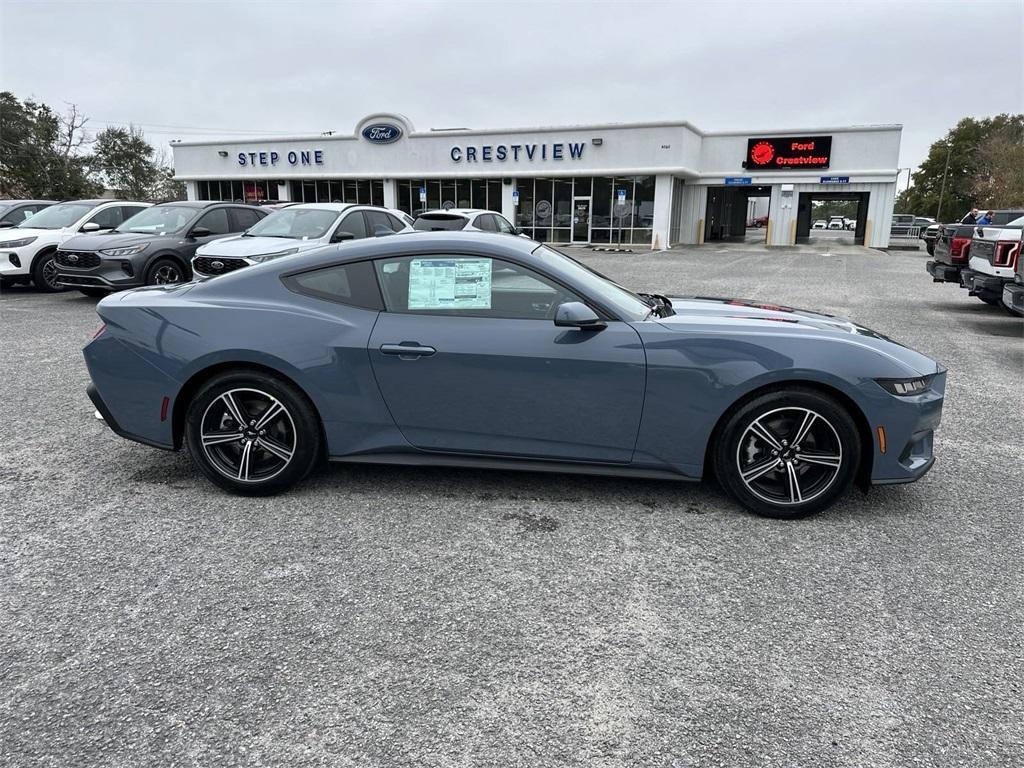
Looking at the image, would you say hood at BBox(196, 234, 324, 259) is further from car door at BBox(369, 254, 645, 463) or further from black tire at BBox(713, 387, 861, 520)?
black tire at BBox(713, 387, 861, 520)

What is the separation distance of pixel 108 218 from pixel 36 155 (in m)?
47.2

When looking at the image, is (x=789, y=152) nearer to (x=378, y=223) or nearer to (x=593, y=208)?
(x=593, y=208)

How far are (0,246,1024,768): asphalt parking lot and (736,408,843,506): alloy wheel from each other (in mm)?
190

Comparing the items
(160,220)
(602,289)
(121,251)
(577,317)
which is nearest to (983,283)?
(602,289)

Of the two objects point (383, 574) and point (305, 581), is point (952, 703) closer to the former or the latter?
point (383, 574)

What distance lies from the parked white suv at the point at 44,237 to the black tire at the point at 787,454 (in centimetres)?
1193

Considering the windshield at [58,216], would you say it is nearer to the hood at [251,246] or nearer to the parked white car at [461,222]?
the hood at [251,246]

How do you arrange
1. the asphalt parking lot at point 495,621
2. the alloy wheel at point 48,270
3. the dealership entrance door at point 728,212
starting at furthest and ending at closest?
the dealership entrance door at point 728,212
the alloy wheel at point 48,270
the asphalt parking lot at point 495,621

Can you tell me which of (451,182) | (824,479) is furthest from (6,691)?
Result: (451,182)

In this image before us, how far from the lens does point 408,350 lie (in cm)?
380

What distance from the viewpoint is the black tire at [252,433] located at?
3.92 metres

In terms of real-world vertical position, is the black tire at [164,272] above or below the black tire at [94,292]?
above

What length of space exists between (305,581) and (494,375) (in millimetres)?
1359

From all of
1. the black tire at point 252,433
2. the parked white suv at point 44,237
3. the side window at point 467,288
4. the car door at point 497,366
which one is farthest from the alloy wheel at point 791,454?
the parked white suv at point 44,237
